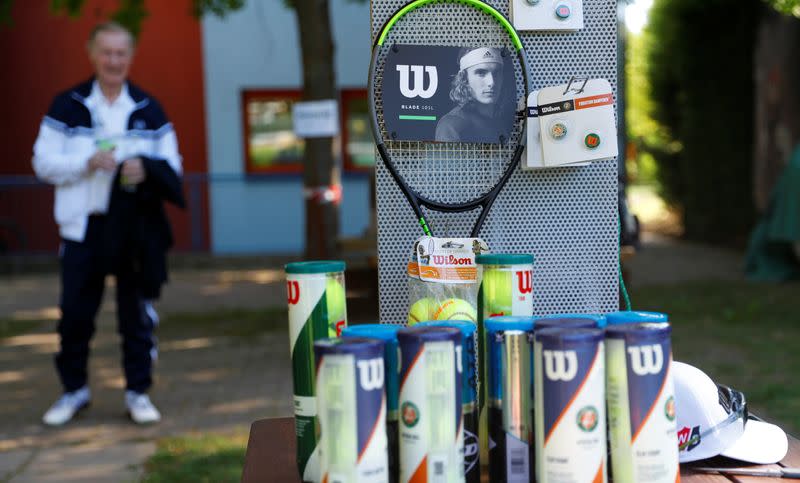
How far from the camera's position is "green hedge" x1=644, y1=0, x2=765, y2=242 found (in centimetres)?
1398

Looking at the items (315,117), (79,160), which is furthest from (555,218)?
(315,117)

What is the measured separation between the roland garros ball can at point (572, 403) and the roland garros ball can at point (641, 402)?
0.04 metres

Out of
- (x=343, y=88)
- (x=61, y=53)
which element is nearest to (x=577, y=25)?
(x=343, y=88)

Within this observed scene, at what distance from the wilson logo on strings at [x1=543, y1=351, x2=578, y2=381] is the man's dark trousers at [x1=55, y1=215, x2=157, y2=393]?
3859 mm

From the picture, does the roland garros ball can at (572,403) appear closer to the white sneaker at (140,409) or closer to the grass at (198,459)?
the grass at (198,459)

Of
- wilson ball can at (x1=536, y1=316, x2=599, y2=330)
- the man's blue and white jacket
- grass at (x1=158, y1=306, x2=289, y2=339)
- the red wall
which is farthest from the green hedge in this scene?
wilson ball can at (x1=536, y1=316, x2=599, y2=330)

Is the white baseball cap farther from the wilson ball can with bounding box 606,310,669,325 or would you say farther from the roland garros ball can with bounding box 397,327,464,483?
Answer: the roland garros ball can with bounding box 397,327,464,483

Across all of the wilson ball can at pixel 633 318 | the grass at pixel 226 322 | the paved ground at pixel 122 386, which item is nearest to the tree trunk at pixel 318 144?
the grass at pixel 226 322

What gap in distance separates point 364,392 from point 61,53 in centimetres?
1389

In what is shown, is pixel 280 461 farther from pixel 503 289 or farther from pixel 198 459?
pixel 198 459

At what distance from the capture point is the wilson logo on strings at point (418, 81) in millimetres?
2246

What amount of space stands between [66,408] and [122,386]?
1.00 m

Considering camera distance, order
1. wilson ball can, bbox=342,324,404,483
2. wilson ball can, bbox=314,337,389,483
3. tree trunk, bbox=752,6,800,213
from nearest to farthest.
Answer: wilson ball can, bbox=314,337,389,483, wilson ball can, bbox=342,324,404,483, tree trunk, bbox=752,6,800,213

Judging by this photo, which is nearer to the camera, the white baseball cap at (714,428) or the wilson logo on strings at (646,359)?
the wilson logo on strings at (646,359)
